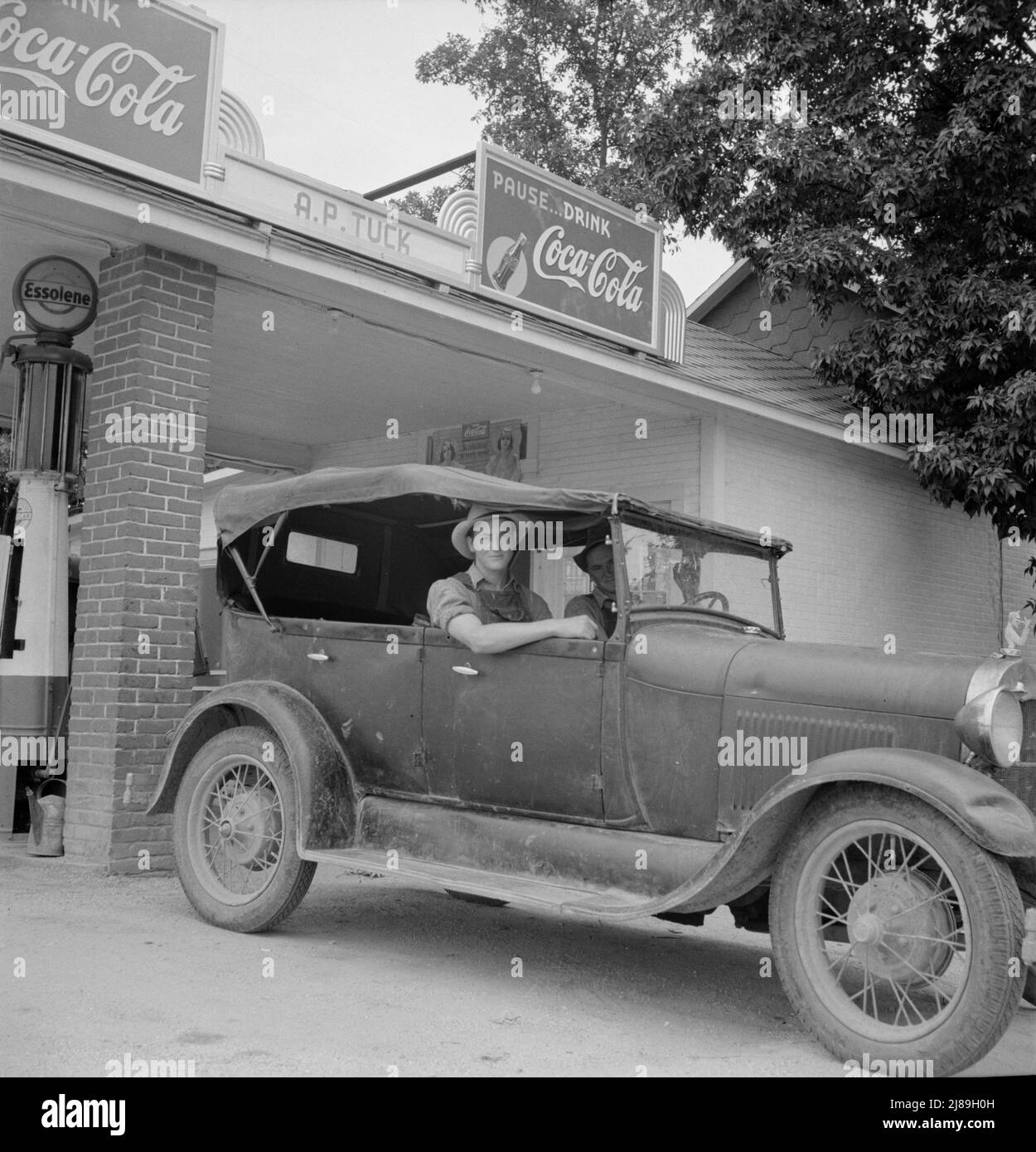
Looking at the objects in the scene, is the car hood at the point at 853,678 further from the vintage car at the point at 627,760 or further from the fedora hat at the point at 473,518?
the fedora hat at the point at 473,518

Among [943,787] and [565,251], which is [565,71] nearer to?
[565,251]

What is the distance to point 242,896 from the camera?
5254mm

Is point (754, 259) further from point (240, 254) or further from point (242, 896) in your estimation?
point (242, 896)

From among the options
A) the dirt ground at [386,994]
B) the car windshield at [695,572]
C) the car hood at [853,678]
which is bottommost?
the dirt ground at [386,994]

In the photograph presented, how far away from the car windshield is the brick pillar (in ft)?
10.2

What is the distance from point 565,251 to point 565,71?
576 inches

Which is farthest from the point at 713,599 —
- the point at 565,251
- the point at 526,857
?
the point at 565,251

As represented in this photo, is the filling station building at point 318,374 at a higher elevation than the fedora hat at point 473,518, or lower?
higher

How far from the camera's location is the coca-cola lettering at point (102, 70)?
20.0 feet

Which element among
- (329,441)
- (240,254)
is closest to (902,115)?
(329,441)

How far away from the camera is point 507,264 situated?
27.9 ft

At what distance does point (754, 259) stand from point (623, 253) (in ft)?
8.75

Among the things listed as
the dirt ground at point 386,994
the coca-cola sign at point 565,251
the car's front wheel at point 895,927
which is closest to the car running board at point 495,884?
the dirt ground at point 386,994

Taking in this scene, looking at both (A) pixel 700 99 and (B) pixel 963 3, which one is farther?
(A) pixel 700 99
